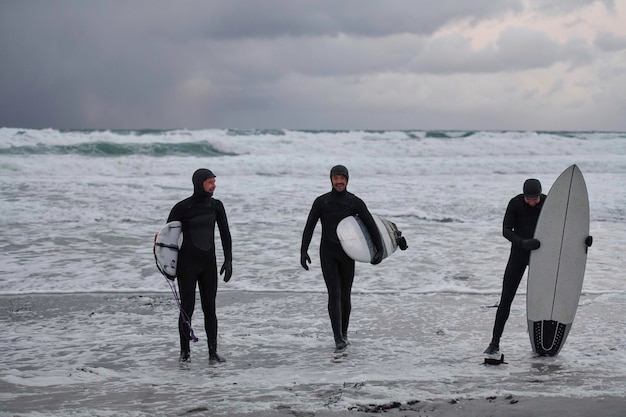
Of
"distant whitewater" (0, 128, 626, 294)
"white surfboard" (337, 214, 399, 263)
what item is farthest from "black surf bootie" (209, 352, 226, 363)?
"distant whitewater" (0, 128, 626, 294)

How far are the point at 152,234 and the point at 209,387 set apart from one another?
8444mm

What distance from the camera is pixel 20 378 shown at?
5.81 meters

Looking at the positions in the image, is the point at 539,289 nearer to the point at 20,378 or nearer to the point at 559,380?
the point at 559,380

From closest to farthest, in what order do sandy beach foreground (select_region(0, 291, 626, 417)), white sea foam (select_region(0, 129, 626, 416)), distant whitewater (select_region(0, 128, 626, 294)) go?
sandy beach foreground (select_region(0, 291, 626, 417)) < white sea foam (select_region(0, 129, 626, 416)) < distant whitewater (select_region(0, 128, 626, 294))

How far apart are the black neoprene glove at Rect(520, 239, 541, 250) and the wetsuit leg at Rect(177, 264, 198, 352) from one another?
2814mm

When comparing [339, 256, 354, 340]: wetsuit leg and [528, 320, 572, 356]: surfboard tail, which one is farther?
[339, 256, 354, 340]: wetsuit leg

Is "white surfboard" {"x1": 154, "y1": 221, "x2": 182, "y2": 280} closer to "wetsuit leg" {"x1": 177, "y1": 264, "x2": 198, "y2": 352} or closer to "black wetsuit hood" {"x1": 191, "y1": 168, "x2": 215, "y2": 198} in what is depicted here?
"wetsuit leg" {"x1": 177, "y1": 264, "x2": 198, "y2": 352}

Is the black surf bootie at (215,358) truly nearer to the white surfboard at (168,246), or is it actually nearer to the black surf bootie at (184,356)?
the black surf bootie at (184,356)

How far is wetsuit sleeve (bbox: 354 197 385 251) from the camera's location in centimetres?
685

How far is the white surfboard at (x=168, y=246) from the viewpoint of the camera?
20.2 ft

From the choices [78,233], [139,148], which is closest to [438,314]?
[78,233]

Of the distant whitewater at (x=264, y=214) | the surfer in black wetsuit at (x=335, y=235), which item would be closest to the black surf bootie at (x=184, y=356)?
the surfer in black wetsuit at (x=335, y=235)

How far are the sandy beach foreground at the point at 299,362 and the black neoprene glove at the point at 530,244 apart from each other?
0.97 meters

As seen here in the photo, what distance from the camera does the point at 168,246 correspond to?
616 centimetres
